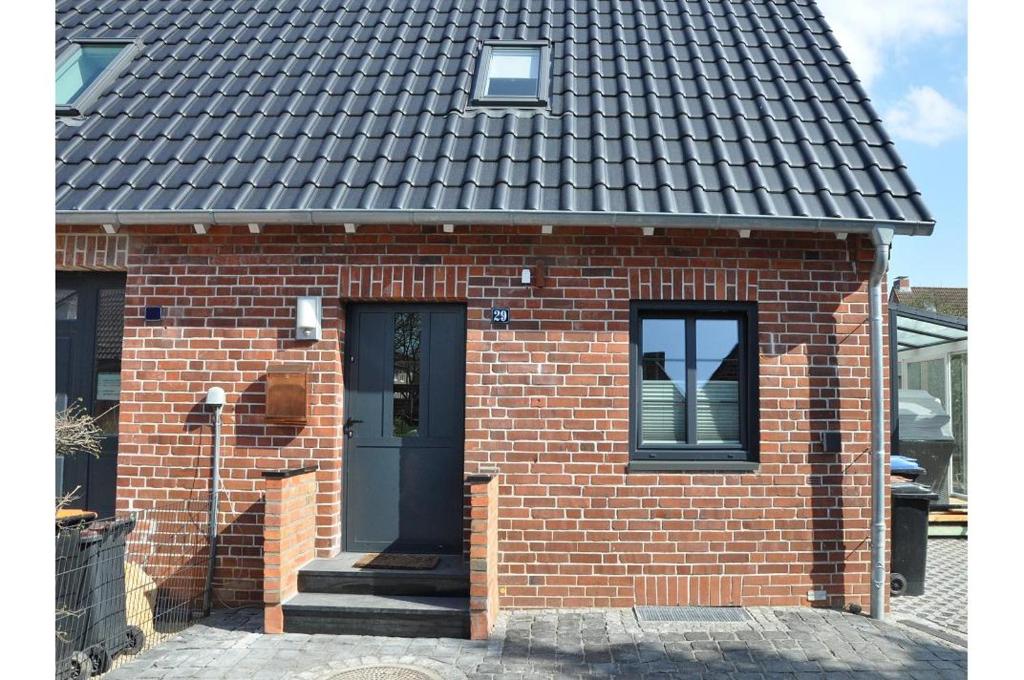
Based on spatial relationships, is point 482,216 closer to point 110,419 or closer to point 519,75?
point 519,75

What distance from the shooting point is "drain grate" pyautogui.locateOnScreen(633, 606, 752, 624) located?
17.7 feet

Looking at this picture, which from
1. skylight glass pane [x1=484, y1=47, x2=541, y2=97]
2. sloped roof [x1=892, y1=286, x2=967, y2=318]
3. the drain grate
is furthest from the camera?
sloped roof [x1=892, y1=286, x2=967, y2=318]

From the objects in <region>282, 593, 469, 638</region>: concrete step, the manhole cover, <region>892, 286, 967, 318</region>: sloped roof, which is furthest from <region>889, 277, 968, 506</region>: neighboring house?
<region>892, 286, 967, 318</region>: sloped roof

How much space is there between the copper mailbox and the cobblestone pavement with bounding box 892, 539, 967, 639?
4855 millimetres

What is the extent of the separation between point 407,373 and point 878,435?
3.75 meters

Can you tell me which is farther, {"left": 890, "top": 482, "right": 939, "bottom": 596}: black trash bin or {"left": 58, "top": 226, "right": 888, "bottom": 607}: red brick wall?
{"left": 890, "top": 482, "right": 939, "bottom": 596}: black trash bin

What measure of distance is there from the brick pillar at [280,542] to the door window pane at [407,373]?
100cm

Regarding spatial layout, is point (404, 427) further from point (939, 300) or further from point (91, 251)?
point (939, 300)

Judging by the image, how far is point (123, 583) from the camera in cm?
491

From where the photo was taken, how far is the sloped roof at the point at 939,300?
96.9 feet

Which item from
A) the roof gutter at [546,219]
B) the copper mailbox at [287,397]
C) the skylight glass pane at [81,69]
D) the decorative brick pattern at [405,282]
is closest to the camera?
the roof gutter at [546,219]

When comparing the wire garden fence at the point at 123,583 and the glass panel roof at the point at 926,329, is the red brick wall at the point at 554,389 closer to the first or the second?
the wire garden fence at the point at 123,583

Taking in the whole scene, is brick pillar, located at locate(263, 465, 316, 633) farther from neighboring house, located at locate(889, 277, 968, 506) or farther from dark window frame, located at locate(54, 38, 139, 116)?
neighboring house, located at locate(889, 277, 968, 506)

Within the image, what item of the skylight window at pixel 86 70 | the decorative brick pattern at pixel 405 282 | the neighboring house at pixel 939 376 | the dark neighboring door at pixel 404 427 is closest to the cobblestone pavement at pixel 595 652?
the dark neighboring door at pixel 404 427
